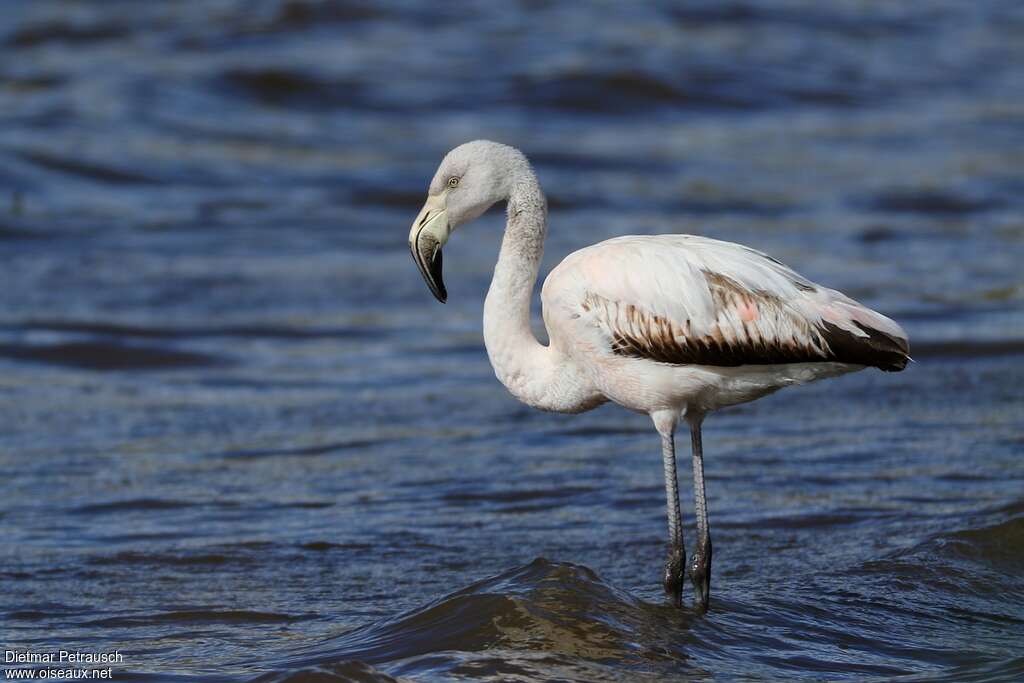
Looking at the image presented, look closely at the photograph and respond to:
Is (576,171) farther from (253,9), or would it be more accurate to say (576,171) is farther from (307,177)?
(253,9)

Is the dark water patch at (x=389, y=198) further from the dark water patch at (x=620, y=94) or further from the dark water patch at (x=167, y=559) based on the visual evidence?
the dark water patch at (x=167, y=559)

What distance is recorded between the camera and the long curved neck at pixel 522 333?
619 cm

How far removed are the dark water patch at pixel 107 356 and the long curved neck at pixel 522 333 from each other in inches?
195

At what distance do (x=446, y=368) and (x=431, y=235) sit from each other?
4351mm

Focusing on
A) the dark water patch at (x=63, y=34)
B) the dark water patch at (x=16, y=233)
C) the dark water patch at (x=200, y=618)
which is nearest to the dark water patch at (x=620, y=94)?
the dark water patch at (x=63, y=34)

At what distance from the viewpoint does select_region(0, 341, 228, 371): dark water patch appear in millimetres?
10742

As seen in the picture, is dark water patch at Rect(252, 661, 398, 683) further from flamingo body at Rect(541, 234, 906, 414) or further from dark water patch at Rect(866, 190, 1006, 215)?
dark water patch at Rect(866, 190, 1006, 215)

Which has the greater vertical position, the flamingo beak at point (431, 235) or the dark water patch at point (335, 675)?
the flamingo beak at point (431, 235)

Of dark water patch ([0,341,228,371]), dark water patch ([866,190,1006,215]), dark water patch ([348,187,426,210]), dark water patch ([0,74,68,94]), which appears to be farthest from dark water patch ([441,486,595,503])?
dark water patch ([0,74,68,94])

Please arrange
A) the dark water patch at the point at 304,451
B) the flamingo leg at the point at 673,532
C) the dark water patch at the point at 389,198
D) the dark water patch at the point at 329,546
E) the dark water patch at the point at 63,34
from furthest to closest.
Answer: the dark water patch at the point at 63,34 → the dark water patch at the point at 389,198 → the dark water patch at the point at 304,451 → the dark water patch at the point at 329,546 → the flamingo leg at the point at 673,532

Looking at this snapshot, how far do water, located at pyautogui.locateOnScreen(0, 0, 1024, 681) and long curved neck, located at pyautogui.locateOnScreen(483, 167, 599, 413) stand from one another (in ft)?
2.45

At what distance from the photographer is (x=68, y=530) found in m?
7.58

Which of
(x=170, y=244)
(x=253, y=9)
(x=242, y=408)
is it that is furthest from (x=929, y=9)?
(x=242, y=408)

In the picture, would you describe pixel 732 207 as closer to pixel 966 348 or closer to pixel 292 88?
pixel 966 348
